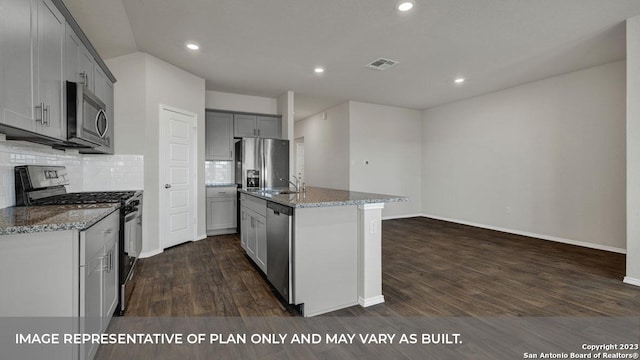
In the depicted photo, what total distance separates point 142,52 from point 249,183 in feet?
8.02

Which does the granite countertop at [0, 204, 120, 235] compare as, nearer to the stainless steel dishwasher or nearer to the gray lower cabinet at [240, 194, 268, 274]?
the stainless steel dishwasher

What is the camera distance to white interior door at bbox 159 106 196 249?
4.01 m

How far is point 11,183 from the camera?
1.96m

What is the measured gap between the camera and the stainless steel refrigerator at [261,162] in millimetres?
5008

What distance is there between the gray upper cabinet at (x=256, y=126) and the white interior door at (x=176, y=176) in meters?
0.96

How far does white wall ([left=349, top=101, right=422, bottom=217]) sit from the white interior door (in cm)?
331

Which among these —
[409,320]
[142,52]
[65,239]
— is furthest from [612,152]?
[142,52]

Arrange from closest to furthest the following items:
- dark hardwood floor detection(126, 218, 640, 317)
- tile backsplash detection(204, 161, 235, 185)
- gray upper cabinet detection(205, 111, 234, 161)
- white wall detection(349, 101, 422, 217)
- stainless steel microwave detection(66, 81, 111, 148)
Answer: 1. stainless steel microwave detection(66, 81, 111, 148)
2. dark hardwood floor detection(126, 218, 640, 317)
3. gray upper cabinet detection(205, 111, 234, 161)
4. tile backsplash detection(204, 161, 235, 185)
5. white wall detection(349, 101, 422, 217)

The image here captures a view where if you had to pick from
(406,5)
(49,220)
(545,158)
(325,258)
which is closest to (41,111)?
(49,220)

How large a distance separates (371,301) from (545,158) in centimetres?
435

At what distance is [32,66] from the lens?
162 centimetres

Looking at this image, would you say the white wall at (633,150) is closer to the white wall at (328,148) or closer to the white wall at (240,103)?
the white wall at (328,148)

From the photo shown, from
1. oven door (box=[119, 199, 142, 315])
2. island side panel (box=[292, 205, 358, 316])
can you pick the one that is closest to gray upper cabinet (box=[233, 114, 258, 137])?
oven door (box=[119, 199, 142, 315])

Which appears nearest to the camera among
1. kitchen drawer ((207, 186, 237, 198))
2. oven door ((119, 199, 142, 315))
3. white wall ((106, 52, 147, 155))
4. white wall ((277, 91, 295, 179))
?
oven door ((119, 199, 142, 315))
